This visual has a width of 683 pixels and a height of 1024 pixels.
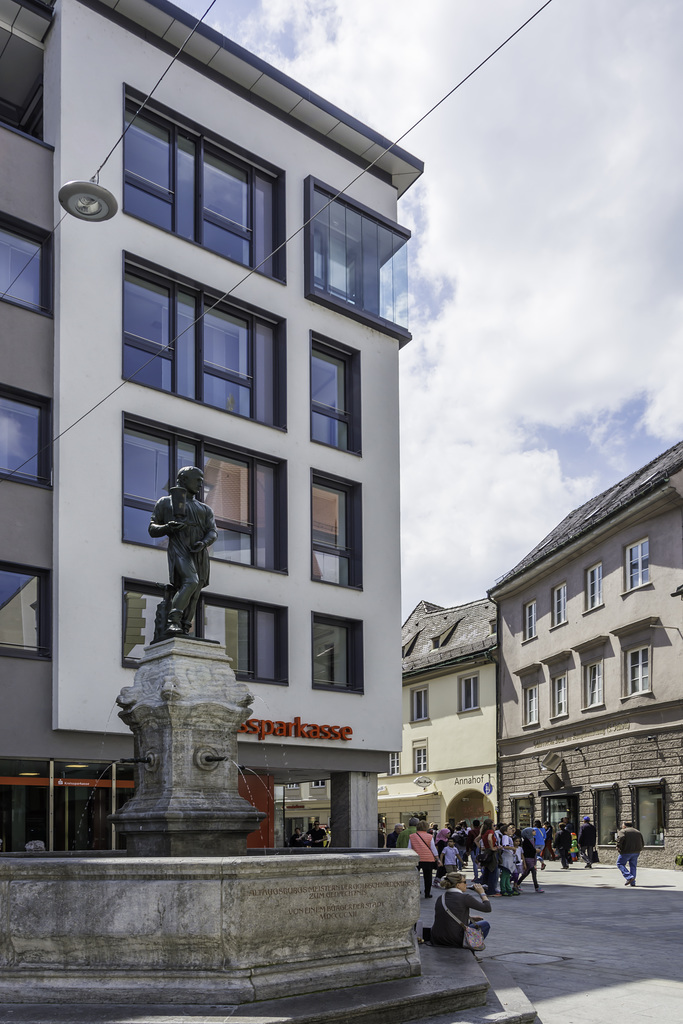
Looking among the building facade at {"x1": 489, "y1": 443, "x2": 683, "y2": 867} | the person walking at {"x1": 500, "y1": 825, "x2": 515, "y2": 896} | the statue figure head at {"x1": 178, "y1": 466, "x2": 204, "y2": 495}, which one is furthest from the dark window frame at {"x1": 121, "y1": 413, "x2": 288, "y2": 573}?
the building facade at {"x1": 489, "y1": 443, "x2": 683, "y2": 867}

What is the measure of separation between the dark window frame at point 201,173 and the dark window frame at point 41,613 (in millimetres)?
7865

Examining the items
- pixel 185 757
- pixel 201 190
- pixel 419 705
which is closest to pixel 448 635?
pixel 419 705

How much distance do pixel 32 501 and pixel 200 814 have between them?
11672 millimetres

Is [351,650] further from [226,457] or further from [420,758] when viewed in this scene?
[420,758]

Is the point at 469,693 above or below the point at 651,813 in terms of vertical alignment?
above

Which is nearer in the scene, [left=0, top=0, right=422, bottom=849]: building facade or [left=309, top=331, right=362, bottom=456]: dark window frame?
[left=0, top=0, right=422, bottom=849]: building facade

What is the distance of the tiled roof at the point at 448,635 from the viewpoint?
4653cm

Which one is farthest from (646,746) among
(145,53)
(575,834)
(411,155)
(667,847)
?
(145,53)

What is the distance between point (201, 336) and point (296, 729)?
9091mm

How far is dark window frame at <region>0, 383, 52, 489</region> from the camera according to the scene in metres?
20.7

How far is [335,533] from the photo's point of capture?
2670 cm

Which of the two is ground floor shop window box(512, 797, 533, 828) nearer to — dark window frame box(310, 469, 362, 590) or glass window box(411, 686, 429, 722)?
glass window box(411, 686, 429, 722)

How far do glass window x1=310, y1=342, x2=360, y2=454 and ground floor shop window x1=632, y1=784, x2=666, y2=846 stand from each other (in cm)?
1325

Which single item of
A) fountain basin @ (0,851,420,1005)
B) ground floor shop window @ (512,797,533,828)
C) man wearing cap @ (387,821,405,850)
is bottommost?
ground floor shop window @ (512,797,533,828)
